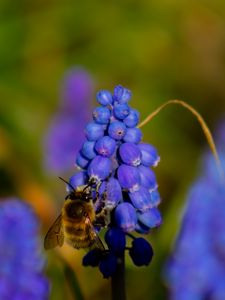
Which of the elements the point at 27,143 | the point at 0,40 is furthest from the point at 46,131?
the point at 0,40

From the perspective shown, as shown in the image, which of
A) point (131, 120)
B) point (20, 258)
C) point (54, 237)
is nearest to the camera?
point (131, 120)

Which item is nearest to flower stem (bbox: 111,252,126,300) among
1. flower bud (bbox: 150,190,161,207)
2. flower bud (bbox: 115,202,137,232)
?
flower bud (bbox: 115,202,137,232)

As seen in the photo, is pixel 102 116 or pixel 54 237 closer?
pixel 102 116

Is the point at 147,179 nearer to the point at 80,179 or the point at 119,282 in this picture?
the point at 80,179

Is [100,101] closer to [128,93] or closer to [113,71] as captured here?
[128,93]

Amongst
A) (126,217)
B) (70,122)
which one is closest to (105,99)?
(126,217)

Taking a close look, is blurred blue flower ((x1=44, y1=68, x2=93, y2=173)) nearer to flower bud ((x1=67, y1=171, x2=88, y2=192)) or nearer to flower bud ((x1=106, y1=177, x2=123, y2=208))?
flower bud ((x1=67, y1=171, x2=88, y2=192))
